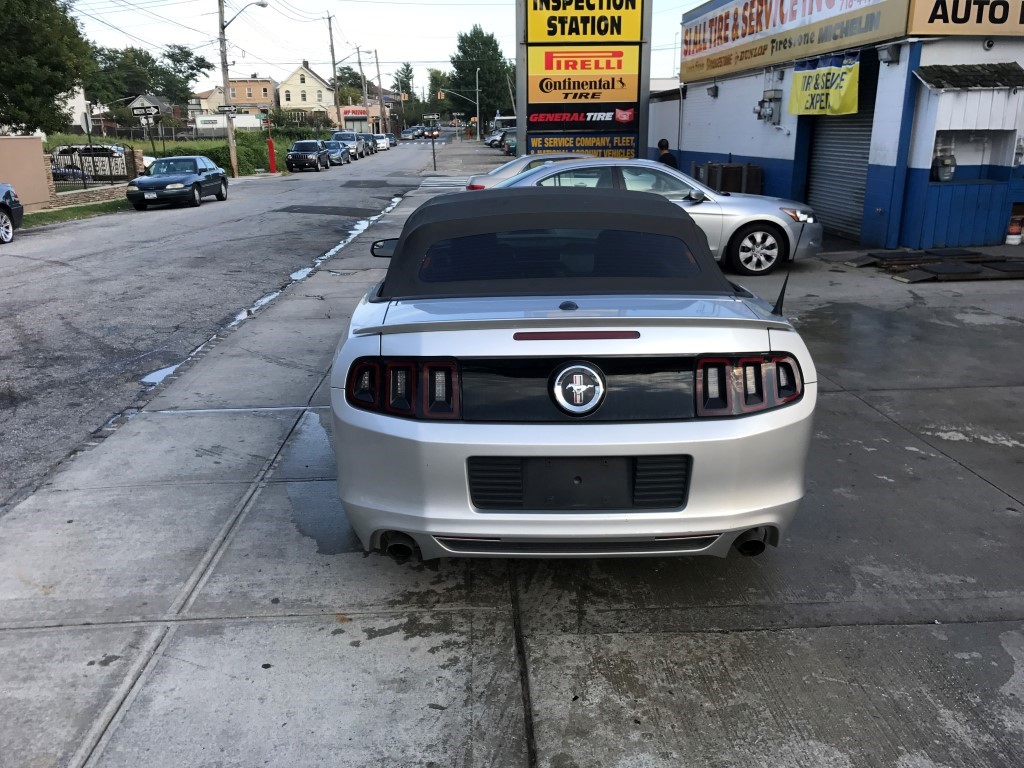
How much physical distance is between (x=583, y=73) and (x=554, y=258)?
14.3 m

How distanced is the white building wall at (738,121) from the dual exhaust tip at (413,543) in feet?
48.7

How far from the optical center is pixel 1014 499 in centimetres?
443

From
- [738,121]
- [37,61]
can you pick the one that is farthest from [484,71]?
[738,121]

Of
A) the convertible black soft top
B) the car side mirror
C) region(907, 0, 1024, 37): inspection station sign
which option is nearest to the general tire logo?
the convertible black soft top

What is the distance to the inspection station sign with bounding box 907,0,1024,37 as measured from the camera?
37.9 feet

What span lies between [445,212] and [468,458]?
1.74 metres

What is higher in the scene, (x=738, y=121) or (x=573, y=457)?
(x=738, y=121)

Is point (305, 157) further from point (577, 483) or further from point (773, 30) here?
point (577, 483)

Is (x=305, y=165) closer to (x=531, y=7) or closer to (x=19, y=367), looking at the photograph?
(x=531, y=7)

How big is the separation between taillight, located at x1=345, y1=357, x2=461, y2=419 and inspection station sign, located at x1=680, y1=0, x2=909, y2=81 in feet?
38.2

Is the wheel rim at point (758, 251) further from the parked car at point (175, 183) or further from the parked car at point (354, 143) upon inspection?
the parked car at point (354, 143)

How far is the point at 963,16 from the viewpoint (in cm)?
1158

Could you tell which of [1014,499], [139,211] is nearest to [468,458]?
[1014,499]

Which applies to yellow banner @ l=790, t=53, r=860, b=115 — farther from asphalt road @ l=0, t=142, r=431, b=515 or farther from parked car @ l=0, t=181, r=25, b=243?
parked car @ l=0, t=181, r=25, b=243
